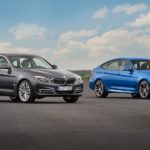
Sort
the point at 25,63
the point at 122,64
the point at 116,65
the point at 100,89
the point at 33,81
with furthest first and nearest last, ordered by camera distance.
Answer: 1. the point at 116,65
2. the point at 100,89
3. the point at 122,64
4. the point at 25,63
5. the point at 33,81

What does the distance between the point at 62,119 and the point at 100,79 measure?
11.4 metres

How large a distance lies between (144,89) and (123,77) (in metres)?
1.28

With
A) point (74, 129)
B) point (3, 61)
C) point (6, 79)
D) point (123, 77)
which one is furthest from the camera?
point (123, 77)

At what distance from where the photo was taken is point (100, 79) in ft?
82.0

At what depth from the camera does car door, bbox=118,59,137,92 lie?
2386 cm

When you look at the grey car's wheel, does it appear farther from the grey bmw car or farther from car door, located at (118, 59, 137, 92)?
the grey bmw car

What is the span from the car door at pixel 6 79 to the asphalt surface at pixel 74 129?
4212 mm

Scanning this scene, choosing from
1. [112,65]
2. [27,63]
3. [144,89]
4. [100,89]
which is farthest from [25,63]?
[112,65]

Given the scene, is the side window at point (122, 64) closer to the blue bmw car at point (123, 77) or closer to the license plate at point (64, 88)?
the blue bmw car at point (123, 77)

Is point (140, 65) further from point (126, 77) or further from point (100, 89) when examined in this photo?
point (100, 89)

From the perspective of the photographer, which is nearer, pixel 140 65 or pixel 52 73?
pixel 52 73

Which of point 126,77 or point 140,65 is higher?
point 140,65

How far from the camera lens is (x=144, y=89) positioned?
2333 centimetres

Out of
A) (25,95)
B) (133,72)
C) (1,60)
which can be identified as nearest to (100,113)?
(25,95)
